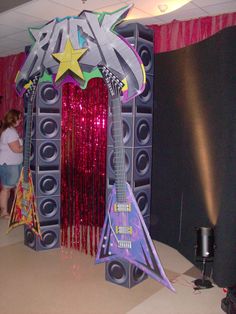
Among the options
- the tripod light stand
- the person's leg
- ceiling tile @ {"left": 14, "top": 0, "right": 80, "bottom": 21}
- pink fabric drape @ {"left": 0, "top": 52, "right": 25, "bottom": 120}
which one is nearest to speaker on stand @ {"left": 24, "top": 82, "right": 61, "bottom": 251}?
ceiling tile @ {"left": 14, "top": 0, "right": 80, "bottom": 21}

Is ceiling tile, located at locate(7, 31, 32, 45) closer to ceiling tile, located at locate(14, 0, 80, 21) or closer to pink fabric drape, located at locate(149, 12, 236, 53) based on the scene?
ceiling tile, located at locate(14, 0, 80, 21)

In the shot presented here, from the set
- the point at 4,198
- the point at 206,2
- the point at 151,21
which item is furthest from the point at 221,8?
the point at 4,198

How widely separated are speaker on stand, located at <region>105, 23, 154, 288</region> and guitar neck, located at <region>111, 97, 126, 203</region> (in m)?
0.05

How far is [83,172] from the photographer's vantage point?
3.18m

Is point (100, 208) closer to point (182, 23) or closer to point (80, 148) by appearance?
point (80, 148)

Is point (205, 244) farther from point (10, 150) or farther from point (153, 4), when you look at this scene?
point (10, 150)

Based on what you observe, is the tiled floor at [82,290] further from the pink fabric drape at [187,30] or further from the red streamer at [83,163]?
the pink fabric drape at [187,30]

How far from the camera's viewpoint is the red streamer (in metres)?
3.03

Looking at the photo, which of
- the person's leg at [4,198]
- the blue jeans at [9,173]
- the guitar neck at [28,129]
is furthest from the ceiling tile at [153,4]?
the person's leg at [4,198]

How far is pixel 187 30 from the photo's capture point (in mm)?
3443

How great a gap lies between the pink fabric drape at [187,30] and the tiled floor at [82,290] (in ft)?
7.14

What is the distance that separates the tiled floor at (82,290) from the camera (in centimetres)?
230

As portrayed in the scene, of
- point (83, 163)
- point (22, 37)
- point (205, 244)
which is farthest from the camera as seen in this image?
point (22, 37)

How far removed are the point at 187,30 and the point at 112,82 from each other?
1444mm
